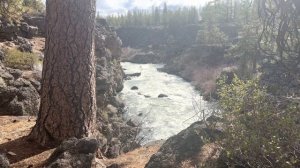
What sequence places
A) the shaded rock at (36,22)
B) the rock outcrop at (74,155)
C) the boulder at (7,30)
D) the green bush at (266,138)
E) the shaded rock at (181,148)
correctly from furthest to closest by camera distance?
A: the shaded rock at (36,22) → the boulder at (7,30) → the shaded rock at (181,148) → the rock outcrop at (74,155) → the green bush at (266,138)

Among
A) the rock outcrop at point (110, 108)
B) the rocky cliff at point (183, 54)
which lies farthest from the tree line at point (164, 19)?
the rock outcrop at point (110, 108)

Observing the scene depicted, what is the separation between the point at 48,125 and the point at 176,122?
746 inches

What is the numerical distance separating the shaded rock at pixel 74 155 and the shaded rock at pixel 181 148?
140 centimetres

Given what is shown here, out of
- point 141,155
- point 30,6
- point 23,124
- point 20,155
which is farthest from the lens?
point 30,6

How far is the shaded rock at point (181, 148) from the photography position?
6.70 m

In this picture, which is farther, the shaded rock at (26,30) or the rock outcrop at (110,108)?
the shaded rock at (26,30)

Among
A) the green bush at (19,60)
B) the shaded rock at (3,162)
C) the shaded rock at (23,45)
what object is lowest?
the shaded rock at (3,162)

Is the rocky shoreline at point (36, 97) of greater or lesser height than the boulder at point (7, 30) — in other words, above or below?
below

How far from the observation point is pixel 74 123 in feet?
21.2

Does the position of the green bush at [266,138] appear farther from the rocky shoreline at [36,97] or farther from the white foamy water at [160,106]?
the white foamy water at [160,106]

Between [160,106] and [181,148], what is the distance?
2297 centimetres

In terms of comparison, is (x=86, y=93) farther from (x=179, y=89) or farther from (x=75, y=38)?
(x=179, y=89)

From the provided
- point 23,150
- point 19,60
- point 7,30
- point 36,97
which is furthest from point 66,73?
point 7,30

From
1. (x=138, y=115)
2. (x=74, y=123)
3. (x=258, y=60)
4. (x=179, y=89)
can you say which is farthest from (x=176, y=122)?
(x=258, y=60)
